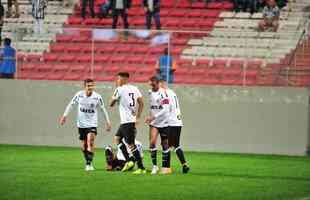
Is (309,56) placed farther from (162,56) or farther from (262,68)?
(162,56)

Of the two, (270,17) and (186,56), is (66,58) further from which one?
(270,17)

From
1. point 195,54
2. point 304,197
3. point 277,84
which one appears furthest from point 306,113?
point 304,197

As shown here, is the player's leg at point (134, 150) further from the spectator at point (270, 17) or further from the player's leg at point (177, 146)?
the spectator at point (270, 17)

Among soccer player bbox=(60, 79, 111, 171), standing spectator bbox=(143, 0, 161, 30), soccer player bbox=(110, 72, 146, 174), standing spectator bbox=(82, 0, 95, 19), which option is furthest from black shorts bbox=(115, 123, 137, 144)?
standing spectator bbox=(82, 0, 95, 19)

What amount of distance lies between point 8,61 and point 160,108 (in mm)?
9546

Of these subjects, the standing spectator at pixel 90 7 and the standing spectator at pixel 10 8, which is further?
the standing spectator at pixel 90 7

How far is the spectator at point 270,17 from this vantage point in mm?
30886

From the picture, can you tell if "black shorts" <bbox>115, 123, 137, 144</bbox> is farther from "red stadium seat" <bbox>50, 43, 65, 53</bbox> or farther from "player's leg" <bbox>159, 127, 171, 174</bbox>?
"red stadium seat" <bbox>50, 43, 65, 53</bbox>

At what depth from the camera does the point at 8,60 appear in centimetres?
2970

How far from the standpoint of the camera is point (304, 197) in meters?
16.7

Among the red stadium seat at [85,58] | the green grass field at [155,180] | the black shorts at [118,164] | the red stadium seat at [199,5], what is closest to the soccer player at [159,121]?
the green grass field at [155,180]

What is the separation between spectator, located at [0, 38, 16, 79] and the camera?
29500 millimetres

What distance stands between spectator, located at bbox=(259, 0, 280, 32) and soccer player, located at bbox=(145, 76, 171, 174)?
9974 millimetres

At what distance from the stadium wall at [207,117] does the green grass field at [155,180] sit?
2332 mm
